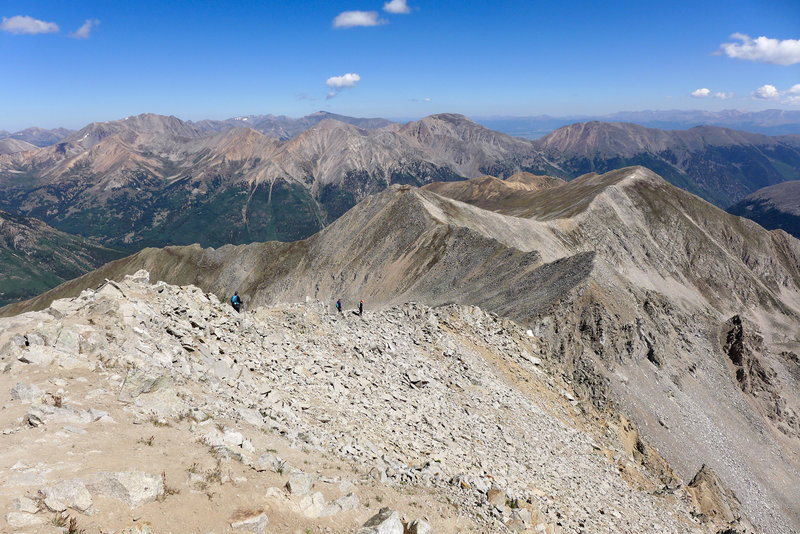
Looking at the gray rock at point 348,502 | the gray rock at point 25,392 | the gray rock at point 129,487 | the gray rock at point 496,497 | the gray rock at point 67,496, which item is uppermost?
the gray rock at point 25,392

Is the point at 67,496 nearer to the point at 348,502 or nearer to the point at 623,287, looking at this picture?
the point at 348,502

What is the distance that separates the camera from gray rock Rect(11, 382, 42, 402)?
561 inches

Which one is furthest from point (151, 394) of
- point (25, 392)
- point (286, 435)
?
point (286, 435)

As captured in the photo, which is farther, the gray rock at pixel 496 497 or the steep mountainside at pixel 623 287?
the steep mountainside at pixel 623 287

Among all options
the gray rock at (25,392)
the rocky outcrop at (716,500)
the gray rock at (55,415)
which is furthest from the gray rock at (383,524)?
the rocky outcrop at (716,500)

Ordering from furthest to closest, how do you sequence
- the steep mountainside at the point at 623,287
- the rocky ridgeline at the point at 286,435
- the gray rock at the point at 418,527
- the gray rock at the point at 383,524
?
the steep mountainside at the point at 623,287
the gray rock at the point at 418,527
the gray rock at the point at 383,524
the rocky ridgeline at the point at 286,435

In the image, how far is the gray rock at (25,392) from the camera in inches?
561

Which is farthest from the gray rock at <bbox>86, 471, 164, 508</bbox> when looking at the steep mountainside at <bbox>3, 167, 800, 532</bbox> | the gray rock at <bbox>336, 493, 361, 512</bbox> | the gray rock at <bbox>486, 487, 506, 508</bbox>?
the steep mountainside at <bbox>3, 167, 800, 532</bbox>

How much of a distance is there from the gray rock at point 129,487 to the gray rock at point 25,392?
5762 mm

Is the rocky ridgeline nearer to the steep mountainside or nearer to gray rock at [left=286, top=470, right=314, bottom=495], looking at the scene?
gray rock at [left=286, top=470, right=314, bottom=495]

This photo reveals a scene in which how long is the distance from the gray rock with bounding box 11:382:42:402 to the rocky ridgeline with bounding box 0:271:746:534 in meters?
0.08

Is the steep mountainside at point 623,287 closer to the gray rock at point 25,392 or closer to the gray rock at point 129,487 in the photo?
the gray rock at point 129,487

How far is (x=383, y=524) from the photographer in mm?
12172

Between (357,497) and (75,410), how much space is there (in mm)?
9953
